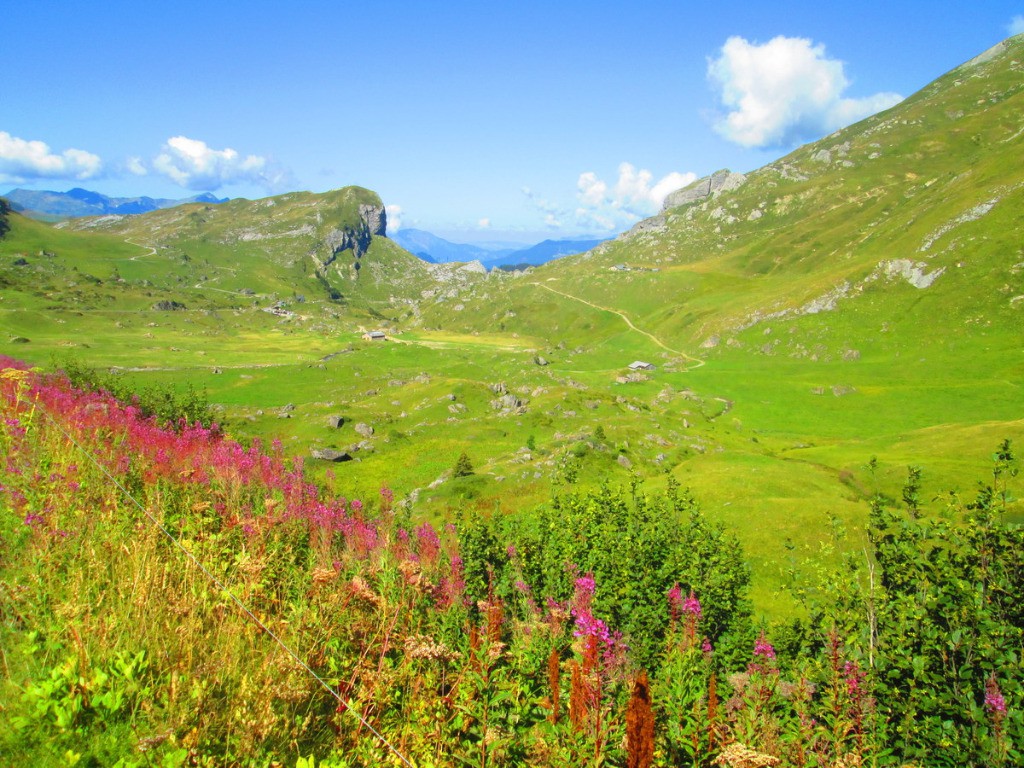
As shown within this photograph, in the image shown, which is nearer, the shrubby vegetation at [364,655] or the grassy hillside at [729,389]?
the shrubby vegetation at [364,655]

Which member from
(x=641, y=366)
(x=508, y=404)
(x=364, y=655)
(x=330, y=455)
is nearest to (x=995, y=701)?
(x=364, y=655)

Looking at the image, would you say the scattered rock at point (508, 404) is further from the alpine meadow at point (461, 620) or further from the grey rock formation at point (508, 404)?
the alpine meadow at point (461, 620)

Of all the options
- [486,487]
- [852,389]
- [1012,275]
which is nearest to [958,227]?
[1012,275]

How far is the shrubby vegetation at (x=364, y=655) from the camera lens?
5.61 meters

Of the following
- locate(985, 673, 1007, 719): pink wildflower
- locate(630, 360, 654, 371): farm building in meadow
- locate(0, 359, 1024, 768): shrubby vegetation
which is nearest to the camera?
locate(0, 359, 1024, 768): shrubby vegetation

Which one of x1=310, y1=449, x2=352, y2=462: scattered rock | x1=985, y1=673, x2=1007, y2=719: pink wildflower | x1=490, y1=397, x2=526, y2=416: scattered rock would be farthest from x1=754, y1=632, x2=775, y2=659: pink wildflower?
x1=490, y1=397, x2=526, y2=416: scattered rock

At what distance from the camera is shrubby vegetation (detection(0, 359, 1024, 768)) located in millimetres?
5605

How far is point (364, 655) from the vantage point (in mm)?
7219

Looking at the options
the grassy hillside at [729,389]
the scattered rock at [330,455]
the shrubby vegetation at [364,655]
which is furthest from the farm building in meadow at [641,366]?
the shrubby vegetation at [364,655]

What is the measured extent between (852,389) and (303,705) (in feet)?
407

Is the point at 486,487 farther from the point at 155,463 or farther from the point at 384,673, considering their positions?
the point at 384,673

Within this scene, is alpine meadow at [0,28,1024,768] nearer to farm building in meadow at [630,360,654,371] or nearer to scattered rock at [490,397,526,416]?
scattered rock at [490,397,526,416]

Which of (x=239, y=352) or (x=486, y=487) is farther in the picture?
(x=239, y=352)

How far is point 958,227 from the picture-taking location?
15112 cm
